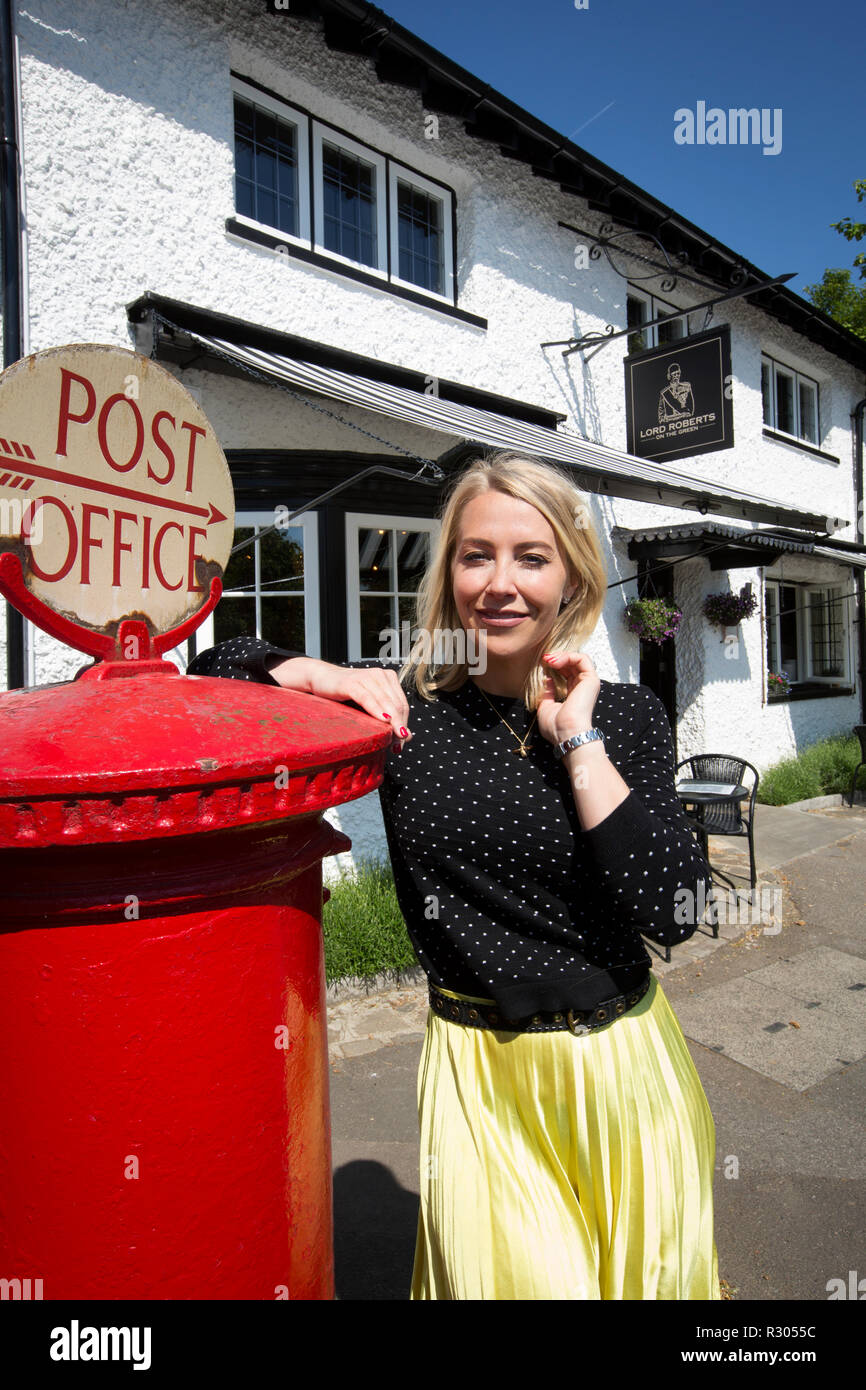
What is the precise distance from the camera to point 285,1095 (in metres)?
1.15

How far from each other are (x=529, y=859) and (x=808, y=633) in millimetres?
11481

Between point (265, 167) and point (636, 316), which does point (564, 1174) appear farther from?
point (636, 316)

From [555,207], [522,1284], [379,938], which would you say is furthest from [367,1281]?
[555,207]

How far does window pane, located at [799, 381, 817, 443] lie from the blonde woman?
37.8 feet

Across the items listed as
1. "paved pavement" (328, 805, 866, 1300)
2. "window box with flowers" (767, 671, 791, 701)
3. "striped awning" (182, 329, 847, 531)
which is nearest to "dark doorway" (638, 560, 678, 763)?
"window box with flowers" (767, 671, 791, 701)

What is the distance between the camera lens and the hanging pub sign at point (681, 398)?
6.00 m

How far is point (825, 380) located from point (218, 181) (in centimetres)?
997

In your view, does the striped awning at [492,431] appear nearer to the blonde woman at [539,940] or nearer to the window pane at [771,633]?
the blonde woman at [539,940]

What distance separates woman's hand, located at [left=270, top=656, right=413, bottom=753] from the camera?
1.34m

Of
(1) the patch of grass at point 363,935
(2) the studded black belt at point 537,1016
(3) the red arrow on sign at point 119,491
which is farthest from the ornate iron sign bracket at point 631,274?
(2) the studded black belt at point 537,1016

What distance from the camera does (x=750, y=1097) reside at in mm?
3379

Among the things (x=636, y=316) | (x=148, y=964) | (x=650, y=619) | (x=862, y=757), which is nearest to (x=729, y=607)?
(x=650, y=619)

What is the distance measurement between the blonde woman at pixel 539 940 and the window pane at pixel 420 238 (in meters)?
5.17
